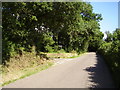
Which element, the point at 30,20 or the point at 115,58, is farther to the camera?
the point at 30,20

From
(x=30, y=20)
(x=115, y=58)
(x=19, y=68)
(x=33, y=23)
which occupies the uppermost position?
(x=30, y=20)

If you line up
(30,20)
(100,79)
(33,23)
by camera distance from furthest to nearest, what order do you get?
(33,23) → (30,20) → (100,79)

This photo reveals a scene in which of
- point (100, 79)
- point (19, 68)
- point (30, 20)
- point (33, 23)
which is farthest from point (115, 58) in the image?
point (33, 23)

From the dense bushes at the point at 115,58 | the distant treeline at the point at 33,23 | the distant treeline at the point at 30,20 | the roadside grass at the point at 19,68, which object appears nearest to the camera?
the dense bushes at the point at 115,58

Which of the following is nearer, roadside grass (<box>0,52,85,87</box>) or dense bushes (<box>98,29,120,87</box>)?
dense bushes (<box>98,29,120,87</box>)

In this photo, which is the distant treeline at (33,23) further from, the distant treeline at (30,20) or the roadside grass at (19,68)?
the roadside grass at (19,68)

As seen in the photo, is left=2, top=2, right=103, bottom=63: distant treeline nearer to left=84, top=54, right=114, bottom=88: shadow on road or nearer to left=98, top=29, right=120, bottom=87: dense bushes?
left=98, top=29, right=120, bottom=87: dense bushes

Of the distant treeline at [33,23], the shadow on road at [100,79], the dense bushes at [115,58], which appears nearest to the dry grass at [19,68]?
the distant treeline at [33,23]

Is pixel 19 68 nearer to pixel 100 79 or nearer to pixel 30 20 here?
pixel 30 20

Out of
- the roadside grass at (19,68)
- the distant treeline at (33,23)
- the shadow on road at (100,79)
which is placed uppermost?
the distant treeline at (33,23)

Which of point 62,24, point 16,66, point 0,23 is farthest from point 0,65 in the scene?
point 62,24

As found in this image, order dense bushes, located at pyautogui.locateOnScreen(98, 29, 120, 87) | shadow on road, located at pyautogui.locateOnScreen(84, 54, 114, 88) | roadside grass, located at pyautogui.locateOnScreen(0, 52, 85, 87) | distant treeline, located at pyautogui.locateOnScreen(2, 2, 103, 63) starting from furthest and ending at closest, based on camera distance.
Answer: distant treeline, located at pyautogui.locateOnScreen(2, 2, 103, 63), roadside grass, located at pyautogui.locateOnScreen(0, 52, 85, 87), dense bushes, located at pyautogui.locateOnScreen(98, 29, 120, 87), shadow on road, located at pyautogui.locateOnScreen(84, 54, 114, 88)

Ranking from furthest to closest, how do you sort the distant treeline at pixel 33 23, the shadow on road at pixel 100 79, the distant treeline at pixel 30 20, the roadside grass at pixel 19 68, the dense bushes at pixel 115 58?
the distant treeline at pixel 30 20 < the distant treeline at pixel 33 23 < the roadside grass at pixel 19 68 < the dense bushes at pixel 115 58 < the shadow on road at pixel 100 79

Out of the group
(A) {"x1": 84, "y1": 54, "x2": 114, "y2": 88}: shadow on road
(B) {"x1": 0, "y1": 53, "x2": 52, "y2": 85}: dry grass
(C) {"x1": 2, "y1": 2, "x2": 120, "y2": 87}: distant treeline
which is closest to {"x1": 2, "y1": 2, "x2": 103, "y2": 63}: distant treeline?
(C) {"x1": 2, "y1": 2, "x2": 120, "y2": 87}: distant treeline
